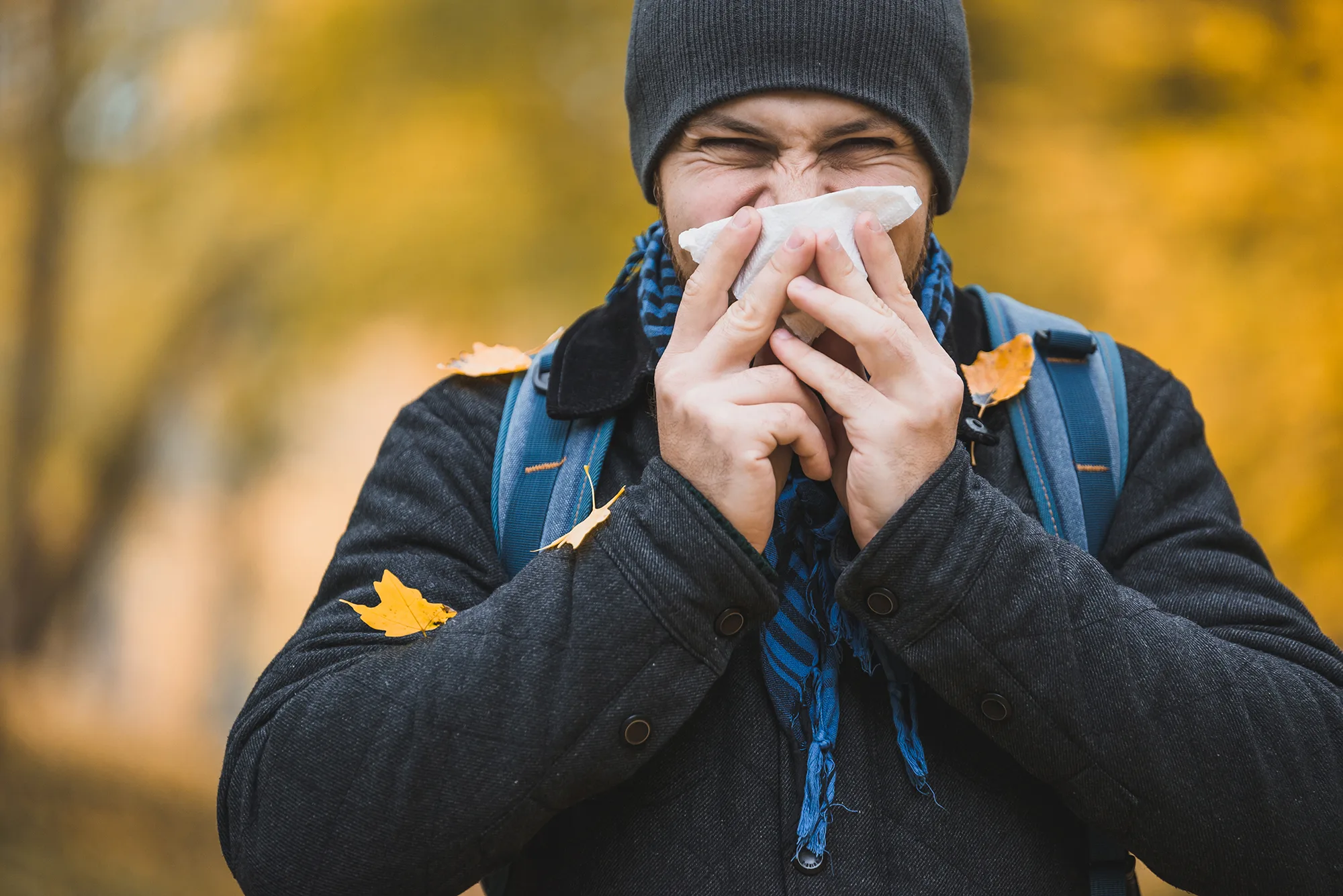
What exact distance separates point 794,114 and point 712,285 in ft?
1.22

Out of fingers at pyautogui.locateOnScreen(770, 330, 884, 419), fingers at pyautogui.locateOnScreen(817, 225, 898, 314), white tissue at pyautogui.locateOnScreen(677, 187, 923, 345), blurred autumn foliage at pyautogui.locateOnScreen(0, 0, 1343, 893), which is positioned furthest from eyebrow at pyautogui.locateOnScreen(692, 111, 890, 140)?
blurred autumn foliage at pyautogui.locateOnScreen(0, 0, 1343, 893)

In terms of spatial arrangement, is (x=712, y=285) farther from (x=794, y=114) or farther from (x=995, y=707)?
(x=995, y=707)

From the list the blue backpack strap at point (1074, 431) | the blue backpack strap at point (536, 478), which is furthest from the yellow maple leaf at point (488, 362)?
the blue backpack strap at point (1074, 431)

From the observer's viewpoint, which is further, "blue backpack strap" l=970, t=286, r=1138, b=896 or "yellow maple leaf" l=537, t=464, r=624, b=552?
"blue backpack strap" l=970, t=286, r=1138, b=896

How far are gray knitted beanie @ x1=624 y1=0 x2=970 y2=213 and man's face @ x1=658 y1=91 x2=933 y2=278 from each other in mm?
26

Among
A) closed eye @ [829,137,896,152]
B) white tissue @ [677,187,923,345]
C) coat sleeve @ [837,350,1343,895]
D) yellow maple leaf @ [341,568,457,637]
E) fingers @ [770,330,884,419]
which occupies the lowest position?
coat sleeve @ [837,350,1343,895]

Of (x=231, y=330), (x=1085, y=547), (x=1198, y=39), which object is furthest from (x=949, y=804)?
(x=231, y=330)

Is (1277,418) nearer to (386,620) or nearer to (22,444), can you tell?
(386,620)

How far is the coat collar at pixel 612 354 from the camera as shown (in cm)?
181

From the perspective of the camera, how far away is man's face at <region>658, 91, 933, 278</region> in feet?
5.87

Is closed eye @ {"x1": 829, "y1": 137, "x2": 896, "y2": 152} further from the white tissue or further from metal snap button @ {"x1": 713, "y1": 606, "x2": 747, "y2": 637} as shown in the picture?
metal snap button @ {"x1": 713, "y1": 606, "x2": 747, "y2": 637}

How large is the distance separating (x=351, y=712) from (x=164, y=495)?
3.71m

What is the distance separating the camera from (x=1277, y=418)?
387cm

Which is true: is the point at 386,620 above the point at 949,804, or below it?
above
